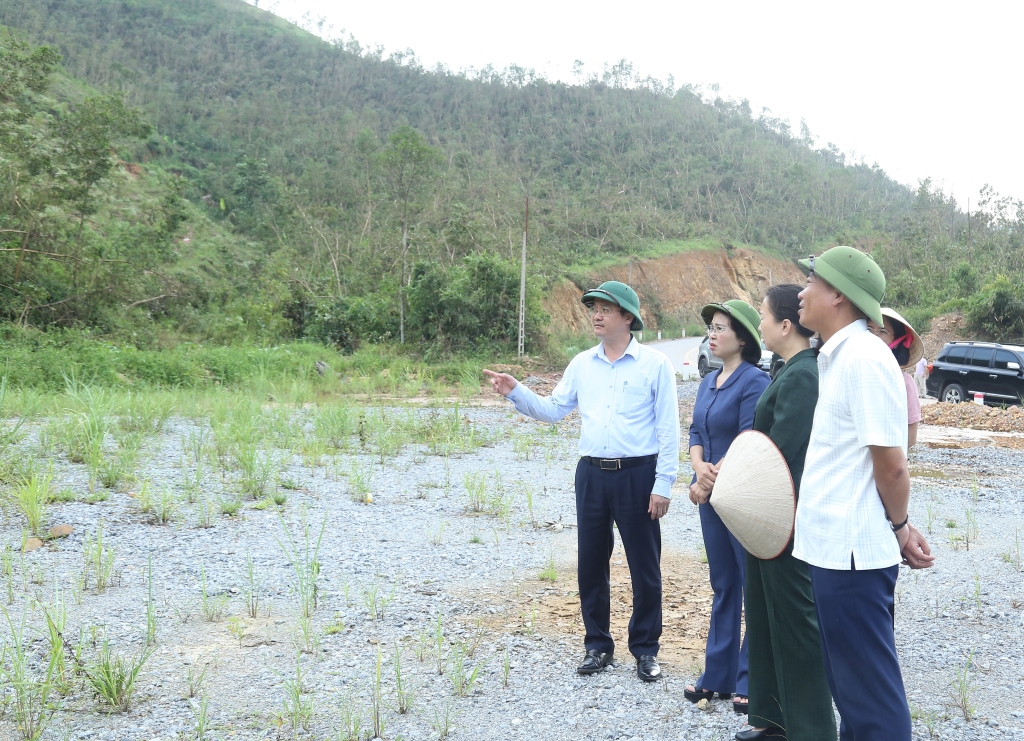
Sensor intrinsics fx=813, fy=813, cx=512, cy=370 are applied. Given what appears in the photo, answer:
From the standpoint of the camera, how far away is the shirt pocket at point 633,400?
3.94 m

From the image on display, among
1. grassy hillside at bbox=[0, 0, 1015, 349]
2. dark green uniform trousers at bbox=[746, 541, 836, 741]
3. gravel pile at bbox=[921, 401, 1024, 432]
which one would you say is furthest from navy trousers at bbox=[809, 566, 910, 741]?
grassy hillside at bbox=[0, 0, 1015, 349]

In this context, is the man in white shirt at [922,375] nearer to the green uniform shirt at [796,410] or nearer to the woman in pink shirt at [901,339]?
the woman in pink shirt at [901,339]

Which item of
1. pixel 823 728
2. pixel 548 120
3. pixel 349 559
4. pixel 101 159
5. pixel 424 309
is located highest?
pixel 548 120

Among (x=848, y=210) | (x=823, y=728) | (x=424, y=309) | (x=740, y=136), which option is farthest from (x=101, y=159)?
(x=740, y=136)

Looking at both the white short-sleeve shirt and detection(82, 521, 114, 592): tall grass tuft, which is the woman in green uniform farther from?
detection(82, 521, 114, 592): tall grass tuft

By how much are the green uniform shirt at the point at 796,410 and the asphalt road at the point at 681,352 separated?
22.4 metres

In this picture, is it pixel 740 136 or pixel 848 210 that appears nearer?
pixel 848 210

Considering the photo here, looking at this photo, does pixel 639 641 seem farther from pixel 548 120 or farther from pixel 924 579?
pixel 548 120

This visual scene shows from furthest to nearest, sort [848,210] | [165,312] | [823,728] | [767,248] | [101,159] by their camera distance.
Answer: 1. [848,210]
2. [767,248]
3. [165,312]
4. [101,159]
5. [823,728]

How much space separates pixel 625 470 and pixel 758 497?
1.16 m

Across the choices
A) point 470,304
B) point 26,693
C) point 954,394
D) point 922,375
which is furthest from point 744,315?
point 470,304

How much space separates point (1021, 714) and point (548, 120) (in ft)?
237

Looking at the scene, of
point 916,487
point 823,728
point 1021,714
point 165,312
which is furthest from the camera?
point 165,312

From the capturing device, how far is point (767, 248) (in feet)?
186
